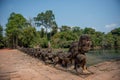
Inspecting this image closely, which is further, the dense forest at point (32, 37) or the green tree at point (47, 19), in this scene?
the green tree at point (47, 19)

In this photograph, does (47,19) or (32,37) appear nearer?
(32,37)

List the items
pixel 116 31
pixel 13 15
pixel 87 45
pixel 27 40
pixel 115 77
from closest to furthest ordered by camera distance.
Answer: pixel 115 77 < pixel 87 45 < pixel 27 40 < pixel 13 15 < pixel 116 31

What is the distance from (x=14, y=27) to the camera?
32719 millimetres

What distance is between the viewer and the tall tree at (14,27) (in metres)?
33.0

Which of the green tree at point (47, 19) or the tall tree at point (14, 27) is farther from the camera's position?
the green tree at point (47, 19)

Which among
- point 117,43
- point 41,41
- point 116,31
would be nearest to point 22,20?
point 41,41

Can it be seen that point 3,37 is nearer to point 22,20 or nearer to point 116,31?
point 22,20

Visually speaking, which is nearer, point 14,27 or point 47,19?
point 14,27

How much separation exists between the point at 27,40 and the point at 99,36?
17995 mm

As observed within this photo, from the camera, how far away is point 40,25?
170ft

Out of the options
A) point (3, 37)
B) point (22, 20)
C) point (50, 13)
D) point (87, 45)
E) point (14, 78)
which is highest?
point (50, 13)

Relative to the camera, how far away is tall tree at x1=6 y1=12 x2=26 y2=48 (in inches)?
1298

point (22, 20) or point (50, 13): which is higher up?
point (50, 13)

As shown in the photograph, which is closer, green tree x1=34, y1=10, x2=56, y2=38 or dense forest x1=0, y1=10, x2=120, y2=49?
dense forest x1=0, y1=10, x2=120, y2=49
